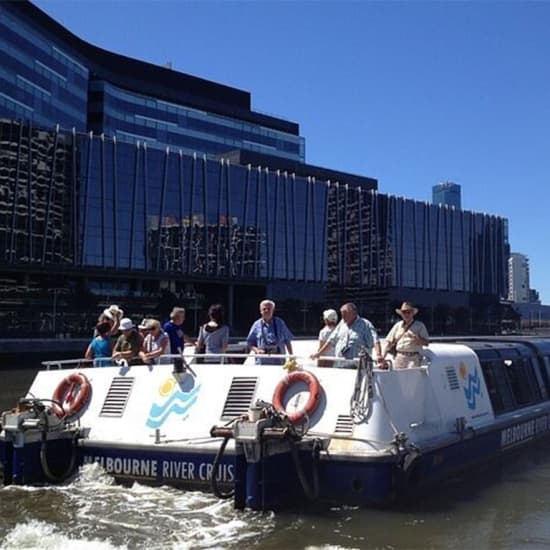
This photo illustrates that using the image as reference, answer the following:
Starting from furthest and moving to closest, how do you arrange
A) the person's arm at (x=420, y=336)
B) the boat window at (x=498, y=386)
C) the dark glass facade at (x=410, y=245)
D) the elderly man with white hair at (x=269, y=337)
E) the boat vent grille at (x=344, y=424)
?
1. the dark glass facade at (x=410, y=245)
2. the boat window at (x=498, y=386)
3. the elderly man with white hair at (x=269, y=337)
4. the person's arm at (x=420, y=336)
5. the boat vent grille at (x=344, y=424)

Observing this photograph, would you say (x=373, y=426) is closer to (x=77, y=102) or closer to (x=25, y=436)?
(x=25, y=436)

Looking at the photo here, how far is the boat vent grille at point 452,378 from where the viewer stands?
37.4ft

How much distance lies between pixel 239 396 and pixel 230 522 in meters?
2.06

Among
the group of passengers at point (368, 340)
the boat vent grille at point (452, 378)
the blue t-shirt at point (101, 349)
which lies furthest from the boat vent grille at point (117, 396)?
the boat vent grille at point (452, 378)

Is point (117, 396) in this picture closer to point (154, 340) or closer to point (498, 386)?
point (154, 340)

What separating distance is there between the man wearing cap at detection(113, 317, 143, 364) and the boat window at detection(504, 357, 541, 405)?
23.5 feet

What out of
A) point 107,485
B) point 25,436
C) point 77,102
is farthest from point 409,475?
point 77,102

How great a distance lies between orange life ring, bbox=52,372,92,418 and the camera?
11.0 m

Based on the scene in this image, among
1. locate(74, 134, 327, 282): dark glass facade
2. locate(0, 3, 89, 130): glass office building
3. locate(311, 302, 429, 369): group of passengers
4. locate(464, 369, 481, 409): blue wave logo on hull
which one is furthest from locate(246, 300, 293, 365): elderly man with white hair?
locate(0, 3, 89, 130): glass office building

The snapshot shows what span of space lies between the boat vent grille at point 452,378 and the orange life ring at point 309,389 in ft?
9.01

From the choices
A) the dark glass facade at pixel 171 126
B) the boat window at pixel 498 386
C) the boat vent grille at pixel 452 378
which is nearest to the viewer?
the boat vent grille at pixel 452 378

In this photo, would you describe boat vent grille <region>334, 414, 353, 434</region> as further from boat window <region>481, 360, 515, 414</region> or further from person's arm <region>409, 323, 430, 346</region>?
boat window <region>481, 360, 515, 414</region>

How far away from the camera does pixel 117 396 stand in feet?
35.7

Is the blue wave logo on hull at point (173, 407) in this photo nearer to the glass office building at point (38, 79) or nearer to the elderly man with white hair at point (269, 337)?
the elderly man with white hair at point (269, 337)
